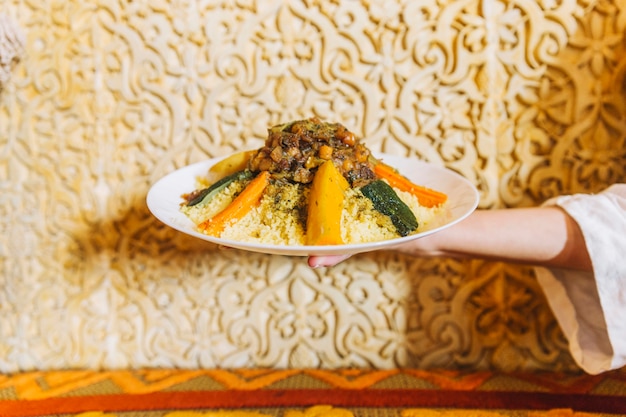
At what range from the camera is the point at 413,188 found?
1.04m

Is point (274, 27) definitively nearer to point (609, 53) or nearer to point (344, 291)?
point (344, 291)

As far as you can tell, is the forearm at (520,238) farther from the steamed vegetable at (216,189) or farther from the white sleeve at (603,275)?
the steamed vegetable at (216,189)

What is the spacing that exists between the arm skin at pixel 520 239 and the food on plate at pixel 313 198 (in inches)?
10.9

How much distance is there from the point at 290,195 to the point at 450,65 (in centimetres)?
85

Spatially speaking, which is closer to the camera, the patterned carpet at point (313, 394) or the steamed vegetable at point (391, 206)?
the steamed vegetable at point (391, 206)

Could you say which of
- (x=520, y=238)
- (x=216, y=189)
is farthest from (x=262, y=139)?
(x=520, y=238)

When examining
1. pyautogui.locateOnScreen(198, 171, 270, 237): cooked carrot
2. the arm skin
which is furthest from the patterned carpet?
pyautogui.locateOnScreen(198, 171, 270, 237): cooked carrot

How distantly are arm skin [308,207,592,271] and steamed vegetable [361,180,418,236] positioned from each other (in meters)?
0.29

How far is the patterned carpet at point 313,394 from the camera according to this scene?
57.8 inches

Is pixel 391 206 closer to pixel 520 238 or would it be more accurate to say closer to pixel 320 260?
pixel 320 260

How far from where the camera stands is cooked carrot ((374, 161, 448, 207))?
Answer: 103 cm

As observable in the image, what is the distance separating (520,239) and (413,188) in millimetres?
388

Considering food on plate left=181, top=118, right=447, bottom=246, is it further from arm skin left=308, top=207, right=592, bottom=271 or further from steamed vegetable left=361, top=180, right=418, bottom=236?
arm skin left=308, top=207, right=592, bottom=271

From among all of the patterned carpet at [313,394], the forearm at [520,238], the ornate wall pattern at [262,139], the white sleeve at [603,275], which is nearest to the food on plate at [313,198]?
the forearm at [520,238]
